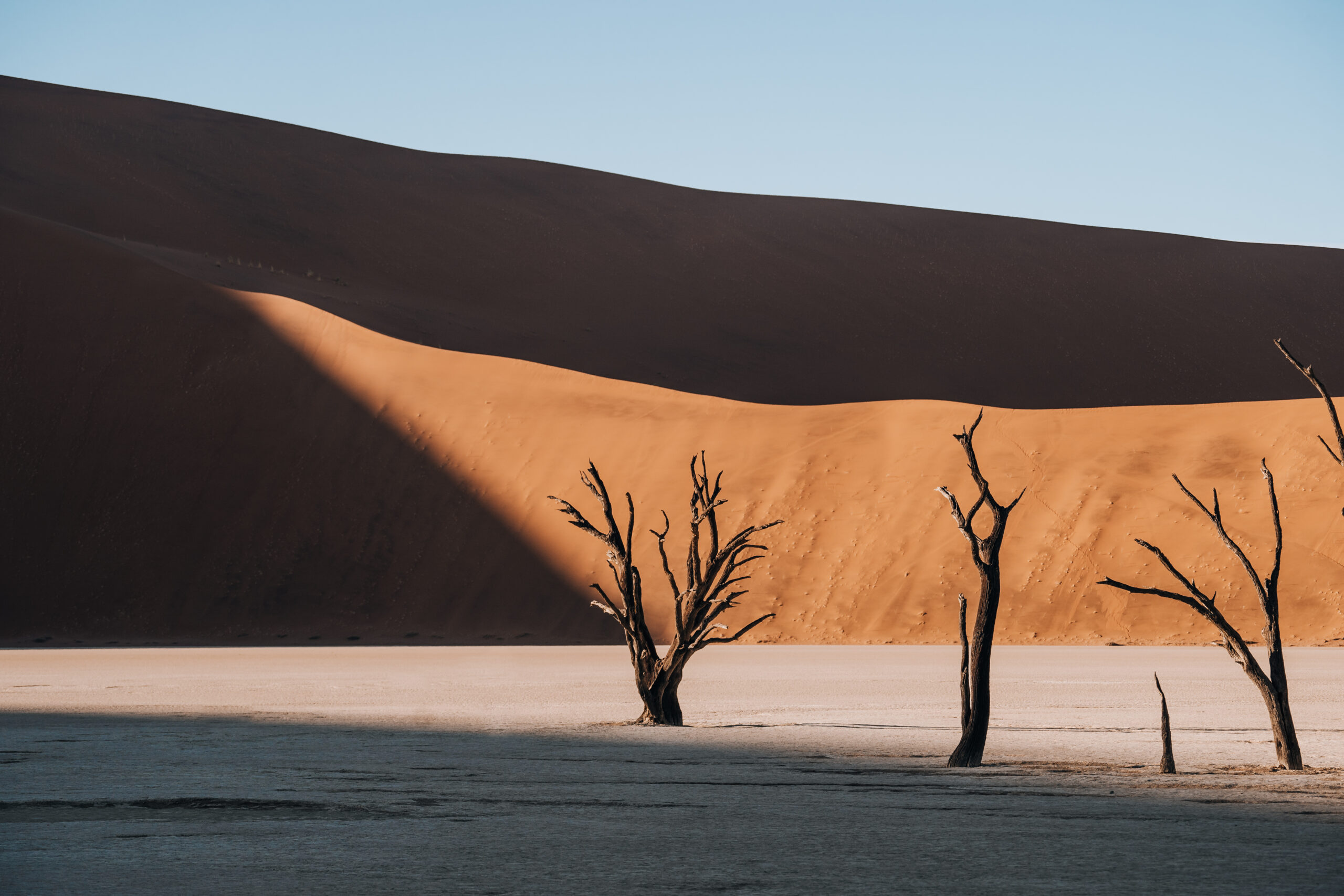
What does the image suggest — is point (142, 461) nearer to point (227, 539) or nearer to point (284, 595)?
point (227, 539)

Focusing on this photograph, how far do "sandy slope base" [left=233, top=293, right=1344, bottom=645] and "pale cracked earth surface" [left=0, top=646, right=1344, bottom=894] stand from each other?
48.1 feet

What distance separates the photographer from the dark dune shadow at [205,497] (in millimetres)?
37250

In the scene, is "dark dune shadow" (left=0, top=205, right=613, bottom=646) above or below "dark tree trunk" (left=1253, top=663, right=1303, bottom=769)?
above

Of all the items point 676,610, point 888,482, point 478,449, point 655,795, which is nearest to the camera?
point 655,795

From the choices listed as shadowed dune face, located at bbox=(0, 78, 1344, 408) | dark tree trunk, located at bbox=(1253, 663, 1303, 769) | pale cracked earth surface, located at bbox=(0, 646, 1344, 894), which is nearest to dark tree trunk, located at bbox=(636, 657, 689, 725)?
pale cracked earth surface, located at bbox=(0, 646, 1344, 894)

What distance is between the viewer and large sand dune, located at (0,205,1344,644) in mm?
35938

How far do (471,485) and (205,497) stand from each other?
23.3 ft

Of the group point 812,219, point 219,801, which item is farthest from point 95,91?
point 219,801

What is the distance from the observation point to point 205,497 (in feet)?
133

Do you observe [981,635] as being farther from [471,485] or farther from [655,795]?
[471,485]

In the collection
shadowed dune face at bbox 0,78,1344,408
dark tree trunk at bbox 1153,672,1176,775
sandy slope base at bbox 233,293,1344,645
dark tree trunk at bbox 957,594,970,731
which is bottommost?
dark tree trunk at bbox 1153,672,1176,775

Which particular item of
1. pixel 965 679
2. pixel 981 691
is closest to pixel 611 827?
pixel 965 679

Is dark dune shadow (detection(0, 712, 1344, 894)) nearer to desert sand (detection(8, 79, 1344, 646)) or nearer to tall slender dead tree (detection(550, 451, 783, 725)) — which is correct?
tall slender dead tree (detection(550, 451, 783, 725))

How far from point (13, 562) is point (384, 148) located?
4563 centimetres
